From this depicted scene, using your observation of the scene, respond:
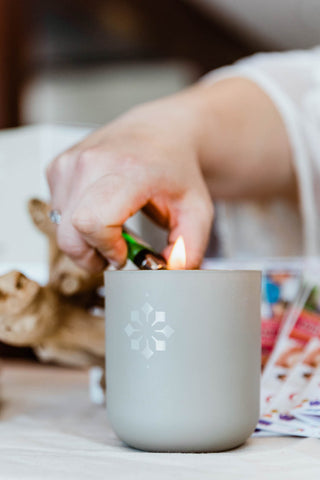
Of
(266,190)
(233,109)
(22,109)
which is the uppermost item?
(22,109)

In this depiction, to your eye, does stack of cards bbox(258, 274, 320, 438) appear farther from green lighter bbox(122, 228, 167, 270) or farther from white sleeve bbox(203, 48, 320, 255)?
white sleeve bbox(203, 48, 320, 255)

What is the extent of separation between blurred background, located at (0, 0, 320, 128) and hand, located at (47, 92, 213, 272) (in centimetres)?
204

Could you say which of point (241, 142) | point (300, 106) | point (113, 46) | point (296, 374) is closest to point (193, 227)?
point (296, 374)

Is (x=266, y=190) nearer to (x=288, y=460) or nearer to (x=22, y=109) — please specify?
(x=288, y=460)

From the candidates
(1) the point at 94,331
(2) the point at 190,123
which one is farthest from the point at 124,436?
(2) the point at 190,123

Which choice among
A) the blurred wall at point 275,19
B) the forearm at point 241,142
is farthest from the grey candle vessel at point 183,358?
the blurred wall at point 275,19

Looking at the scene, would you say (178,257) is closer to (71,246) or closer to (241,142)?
A: (71,246)

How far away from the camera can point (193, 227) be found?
0.53 meters

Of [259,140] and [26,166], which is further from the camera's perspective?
[26,166]

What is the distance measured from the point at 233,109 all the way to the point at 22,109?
2037mm

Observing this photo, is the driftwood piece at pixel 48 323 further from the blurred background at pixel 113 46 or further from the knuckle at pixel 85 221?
the blurred background at pixel 113 46

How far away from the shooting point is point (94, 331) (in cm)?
63

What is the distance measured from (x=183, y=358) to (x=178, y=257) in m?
0.09

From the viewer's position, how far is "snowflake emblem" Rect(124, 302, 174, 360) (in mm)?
416
